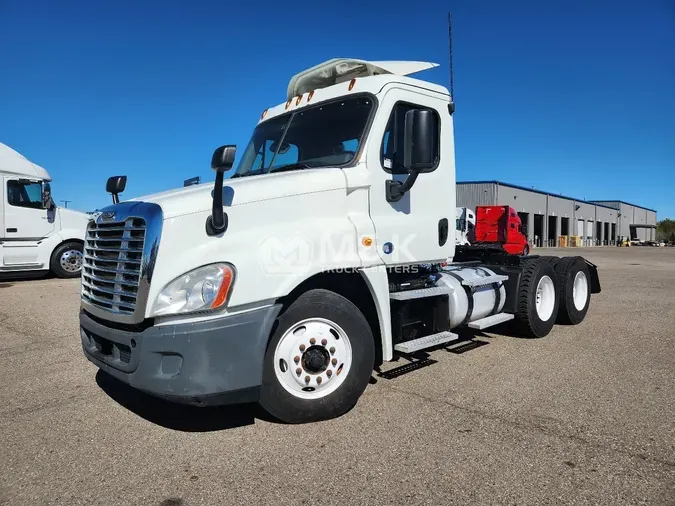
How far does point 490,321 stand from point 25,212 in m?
13.1

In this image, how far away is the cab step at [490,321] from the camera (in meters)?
5.57

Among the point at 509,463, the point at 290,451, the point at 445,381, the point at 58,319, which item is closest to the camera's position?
the point at 509,463

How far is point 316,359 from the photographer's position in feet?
11.8

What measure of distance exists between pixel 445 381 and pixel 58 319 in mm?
6675

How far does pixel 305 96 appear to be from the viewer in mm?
4777

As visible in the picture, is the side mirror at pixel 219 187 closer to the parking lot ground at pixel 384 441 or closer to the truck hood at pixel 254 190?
the truck hood at pixel 254 190

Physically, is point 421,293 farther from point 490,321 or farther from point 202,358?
point 202,358

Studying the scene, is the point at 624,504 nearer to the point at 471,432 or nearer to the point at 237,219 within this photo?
the point at 471,432

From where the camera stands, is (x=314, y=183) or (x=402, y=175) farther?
(x=402, y=175)

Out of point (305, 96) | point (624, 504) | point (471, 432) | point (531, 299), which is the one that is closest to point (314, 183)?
point (305, 96)

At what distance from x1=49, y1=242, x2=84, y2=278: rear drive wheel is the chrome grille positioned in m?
11.4

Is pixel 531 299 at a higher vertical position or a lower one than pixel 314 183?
lower

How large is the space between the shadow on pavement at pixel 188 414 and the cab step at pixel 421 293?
1510 mm

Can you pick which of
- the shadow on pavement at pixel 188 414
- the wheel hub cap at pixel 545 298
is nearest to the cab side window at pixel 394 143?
the shadow on pavement at pixel 188 414
